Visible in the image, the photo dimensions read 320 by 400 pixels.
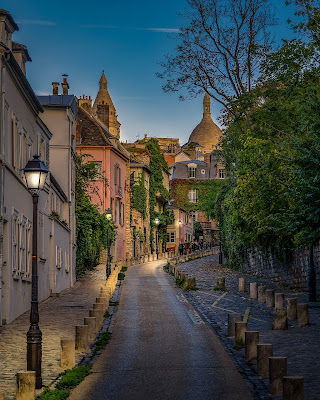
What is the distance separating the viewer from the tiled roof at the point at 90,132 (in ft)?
191

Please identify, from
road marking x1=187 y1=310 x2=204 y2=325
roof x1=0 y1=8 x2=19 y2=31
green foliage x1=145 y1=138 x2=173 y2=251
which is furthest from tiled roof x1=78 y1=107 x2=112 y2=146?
roof x1=0 y1=8 x2=19 y2=31

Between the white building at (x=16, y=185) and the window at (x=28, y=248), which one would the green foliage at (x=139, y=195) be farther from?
the window at (x=28, y=248)

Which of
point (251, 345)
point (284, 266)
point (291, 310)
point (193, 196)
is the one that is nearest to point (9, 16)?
point (291, 310)

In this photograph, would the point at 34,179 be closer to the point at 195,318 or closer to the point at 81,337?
the point at 81,337

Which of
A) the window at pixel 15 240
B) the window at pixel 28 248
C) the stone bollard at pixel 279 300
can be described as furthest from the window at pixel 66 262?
the stone bollard at pixel 279 300

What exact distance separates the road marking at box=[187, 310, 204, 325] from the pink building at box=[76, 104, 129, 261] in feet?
108

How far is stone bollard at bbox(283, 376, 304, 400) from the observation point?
859 cm

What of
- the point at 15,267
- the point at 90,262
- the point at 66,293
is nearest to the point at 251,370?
the point at 15,267

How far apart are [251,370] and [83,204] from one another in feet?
98.0

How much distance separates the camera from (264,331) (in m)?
18.0

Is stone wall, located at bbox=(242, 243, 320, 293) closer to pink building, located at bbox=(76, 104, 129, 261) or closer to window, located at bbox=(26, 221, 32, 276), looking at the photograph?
window, located at bbox=(26, 221, 32, 276)

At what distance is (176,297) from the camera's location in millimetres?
28609

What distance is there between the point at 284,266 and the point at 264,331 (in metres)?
18.1

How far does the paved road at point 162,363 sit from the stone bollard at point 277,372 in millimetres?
442
